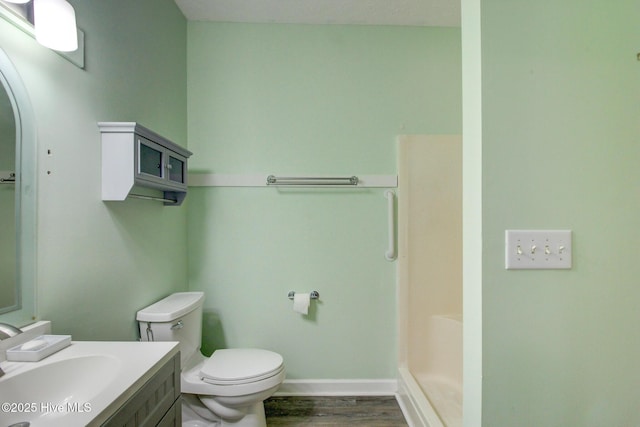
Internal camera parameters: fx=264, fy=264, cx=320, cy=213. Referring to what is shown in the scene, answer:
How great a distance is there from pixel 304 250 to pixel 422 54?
5.36 ft

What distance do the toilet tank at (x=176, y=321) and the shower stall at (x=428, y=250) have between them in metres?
1.32

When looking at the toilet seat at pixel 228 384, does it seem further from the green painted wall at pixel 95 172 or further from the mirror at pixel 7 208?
the mirror at pixel 7 208

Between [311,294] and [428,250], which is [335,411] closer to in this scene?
[311,294]

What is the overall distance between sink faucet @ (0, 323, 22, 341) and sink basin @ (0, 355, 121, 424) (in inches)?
5.0

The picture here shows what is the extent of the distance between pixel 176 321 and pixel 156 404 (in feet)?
2.00

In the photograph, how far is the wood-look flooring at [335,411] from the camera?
1.60m

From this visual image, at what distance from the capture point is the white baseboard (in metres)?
1.83

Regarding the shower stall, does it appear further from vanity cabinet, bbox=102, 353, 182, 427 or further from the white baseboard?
vanity cabinet, bbox=102, 353, 182, 427

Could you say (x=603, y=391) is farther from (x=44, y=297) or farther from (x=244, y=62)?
(x=244, y=62)

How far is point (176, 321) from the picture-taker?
1.33 meters

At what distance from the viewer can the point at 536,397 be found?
826 mm

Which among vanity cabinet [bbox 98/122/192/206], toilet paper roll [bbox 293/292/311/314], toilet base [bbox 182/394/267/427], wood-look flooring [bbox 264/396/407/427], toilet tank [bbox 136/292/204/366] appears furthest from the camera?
toilet paper roll [bbox 293/292/311/314]

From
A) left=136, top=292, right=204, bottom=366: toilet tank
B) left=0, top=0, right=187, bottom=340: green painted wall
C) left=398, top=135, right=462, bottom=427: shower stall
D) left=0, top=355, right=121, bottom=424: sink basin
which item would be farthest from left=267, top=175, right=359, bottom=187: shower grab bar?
left=0, top=355, right=121, bottom=424: sink basin

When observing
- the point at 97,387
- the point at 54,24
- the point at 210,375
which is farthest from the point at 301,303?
the point at 54,24
